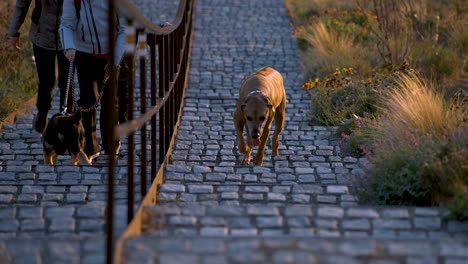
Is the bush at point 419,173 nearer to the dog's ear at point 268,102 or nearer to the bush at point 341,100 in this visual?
the dog's ear at point 268,102

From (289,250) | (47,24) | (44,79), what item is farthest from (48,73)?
(289,250)

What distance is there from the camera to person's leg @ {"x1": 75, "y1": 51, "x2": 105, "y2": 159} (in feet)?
22.6

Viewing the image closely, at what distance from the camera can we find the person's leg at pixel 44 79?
25.4 feet

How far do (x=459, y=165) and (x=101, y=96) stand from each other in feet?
11.2

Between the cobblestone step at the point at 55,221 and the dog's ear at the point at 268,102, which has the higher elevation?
the dog's ear at the point at 268,102

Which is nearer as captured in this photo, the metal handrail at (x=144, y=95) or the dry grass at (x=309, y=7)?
the metal handrail at (x=144, y=95)

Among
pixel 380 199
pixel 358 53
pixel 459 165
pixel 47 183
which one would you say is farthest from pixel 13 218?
→ pixel 358 53

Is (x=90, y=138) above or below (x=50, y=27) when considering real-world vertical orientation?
below

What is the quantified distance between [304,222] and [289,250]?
Answer: 105cm

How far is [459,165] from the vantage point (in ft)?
17.0

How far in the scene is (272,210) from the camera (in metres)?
4.81

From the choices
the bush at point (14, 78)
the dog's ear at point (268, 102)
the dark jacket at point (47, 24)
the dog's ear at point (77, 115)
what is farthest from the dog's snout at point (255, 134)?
the bush at point (14, 78)

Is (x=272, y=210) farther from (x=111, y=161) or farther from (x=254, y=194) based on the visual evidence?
(x=111, y=161)

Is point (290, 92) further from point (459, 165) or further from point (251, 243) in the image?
point (251, 243)
